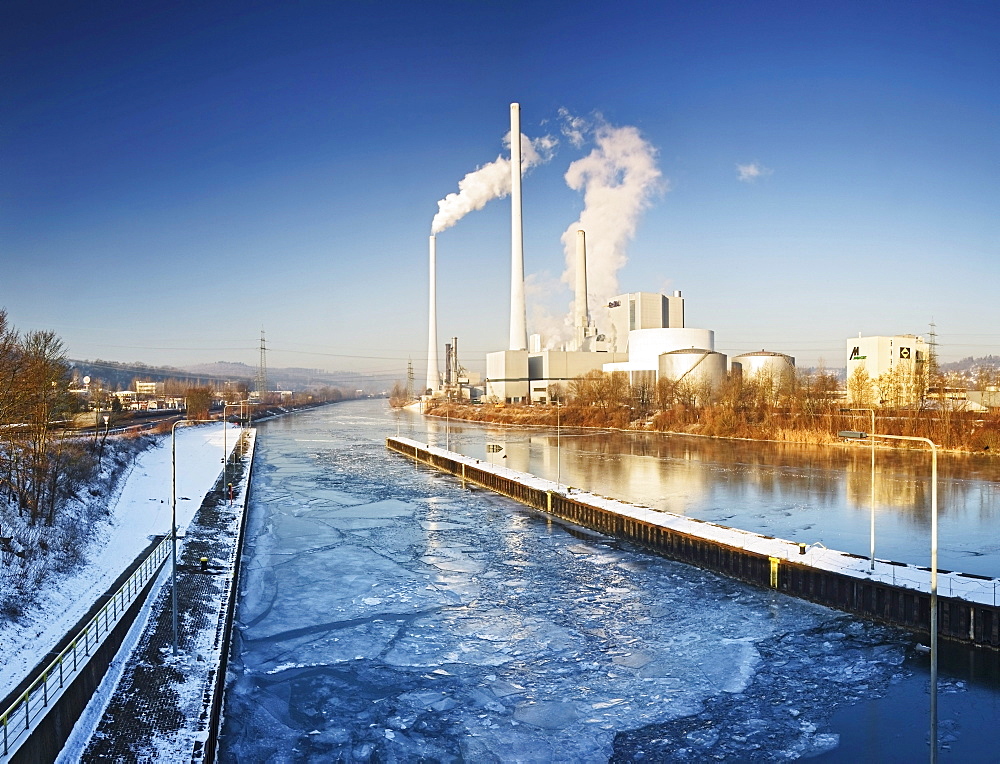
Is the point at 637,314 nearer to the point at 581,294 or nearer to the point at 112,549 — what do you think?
the point at 581,294

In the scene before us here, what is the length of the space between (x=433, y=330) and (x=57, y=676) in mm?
97977

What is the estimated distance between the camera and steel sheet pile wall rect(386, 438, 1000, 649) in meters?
12.0

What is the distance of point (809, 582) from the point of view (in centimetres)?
1462

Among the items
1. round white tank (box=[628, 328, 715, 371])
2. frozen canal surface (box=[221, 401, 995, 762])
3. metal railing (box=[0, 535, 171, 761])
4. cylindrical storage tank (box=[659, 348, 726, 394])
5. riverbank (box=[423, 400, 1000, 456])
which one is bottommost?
frozen canal surface (box=[221, 401, 995, 762])

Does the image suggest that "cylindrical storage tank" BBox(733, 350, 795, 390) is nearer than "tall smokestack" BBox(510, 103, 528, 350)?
Yes

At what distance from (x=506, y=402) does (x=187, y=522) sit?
63.3m

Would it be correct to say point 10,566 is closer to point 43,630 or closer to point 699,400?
point 43,630

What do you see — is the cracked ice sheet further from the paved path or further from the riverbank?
the riverbank

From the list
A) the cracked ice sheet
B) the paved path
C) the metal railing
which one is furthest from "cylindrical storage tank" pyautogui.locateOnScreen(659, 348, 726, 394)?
the metal railing

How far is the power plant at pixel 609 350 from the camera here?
6750 cm

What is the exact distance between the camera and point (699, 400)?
2468 inches

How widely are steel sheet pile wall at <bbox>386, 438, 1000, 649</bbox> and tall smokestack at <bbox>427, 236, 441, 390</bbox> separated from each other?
3182 inches

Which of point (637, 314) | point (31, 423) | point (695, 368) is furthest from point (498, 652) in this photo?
point (637, 314)

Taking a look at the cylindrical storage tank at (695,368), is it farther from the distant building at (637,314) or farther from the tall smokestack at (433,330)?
the tall smokestack at (433,330)
